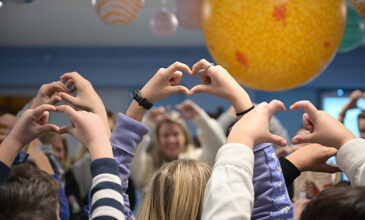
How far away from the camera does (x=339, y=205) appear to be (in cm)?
59

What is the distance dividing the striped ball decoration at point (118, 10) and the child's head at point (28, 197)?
1134 millimetres

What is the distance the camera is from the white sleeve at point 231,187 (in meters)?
0.63

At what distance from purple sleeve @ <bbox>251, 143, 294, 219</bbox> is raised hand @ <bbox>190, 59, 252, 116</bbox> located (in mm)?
85

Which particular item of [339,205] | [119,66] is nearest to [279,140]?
[339,205]

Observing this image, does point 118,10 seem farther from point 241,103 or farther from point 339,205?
point 339,205

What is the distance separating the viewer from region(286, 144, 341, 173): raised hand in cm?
93

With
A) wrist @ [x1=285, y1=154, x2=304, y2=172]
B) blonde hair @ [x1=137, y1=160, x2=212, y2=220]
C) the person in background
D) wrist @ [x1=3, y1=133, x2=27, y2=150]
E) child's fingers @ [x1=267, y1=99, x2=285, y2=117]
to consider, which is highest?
child's fingers @ [x1=267, y1=99, x2=285, y2=117]

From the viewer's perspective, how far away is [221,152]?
26.7 inches

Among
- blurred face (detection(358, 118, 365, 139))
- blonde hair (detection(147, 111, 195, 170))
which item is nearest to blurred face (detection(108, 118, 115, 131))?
blonde hair (detection(147, 111, 195, 170))

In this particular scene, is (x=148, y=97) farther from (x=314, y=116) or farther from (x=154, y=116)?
(x=154, y=116)

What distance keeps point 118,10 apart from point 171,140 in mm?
1107

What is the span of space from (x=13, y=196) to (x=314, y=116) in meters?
0.52

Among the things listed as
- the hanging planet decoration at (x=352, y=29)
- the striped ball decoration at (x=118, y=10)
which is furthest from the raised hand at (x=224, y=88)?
the hanging planet decoration at (x=352, y=29)

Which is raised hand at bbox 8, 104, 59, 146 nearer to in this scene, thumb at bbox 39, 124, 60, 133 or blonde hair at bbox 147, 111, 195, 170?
thumb at bbox 39, 124, 60, 133
